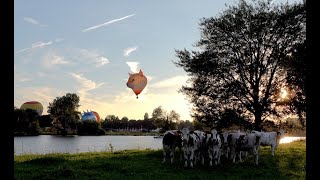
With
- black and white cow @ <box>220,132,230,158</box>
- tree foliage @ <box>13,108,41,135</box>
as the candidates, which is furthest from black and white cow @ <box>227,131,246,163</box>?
tree foliage @ <box>13,108,41,135</box>

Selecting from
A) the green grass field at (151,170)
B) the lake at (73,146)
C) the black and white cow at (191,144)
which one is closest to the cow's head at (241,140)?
the green grass field at (151,170)

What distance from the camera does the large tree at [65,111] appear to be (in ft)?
547

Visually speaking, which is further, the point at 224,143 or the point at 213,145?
the point at 224,143

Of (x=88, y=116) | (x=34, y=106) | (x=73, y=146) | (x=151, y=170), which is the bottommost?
(x=73, y=146)

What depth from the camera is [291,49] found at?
34875mm

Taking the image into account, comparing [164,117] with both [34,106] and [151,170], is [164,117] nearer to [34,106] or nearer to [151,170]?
[34,106]

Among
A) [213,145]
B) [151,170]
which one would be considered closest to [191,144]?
[213,145]

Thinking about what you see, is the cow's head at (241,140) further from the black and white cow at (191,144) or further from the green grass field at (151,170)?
the black and white cow at (191,144)

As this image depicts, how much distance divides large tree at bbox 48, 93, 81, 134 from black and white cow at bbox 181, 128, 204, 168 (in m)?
144

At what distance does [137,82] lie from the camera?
44625mm

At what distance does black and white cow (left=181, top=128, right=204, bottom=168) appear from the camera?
2428 centimetres

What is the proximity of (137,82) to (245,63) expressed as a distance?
43.4 feet
